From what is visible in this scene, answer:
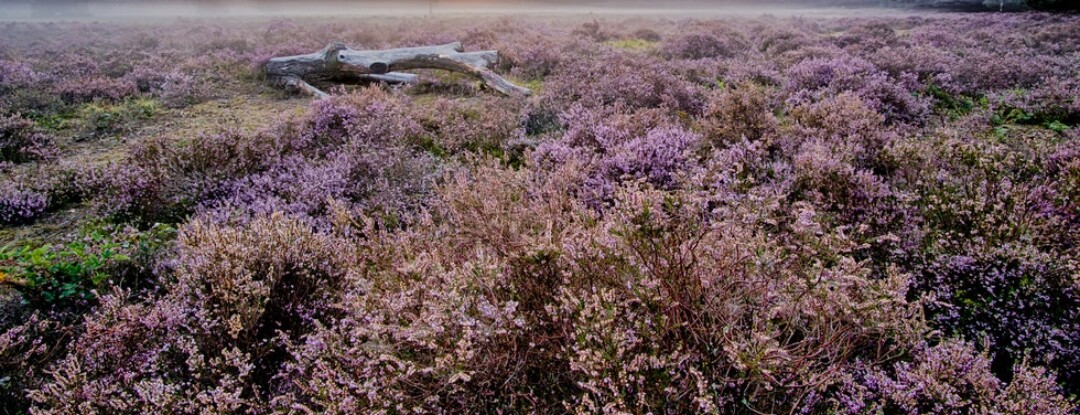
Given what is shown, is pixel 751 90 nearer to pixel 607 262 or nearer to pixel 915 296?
pixel 915 296

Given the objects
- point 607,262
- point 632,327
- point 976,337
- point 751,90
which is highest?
point 751,90

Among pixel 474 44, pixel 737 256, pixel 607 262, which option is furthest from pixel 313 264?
pixel 474 44

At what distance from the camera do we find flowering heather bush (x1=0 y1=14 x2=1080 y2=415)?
7.14 feet

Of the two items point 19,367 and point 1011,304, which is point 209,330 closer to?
point 19,367

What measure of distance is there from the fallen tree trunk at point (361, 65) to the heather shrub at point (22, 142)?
13.7 ft

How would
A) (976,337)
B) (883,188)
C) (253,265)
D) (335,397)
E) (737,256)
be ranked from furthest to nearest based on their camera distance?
(883,188), (253,265), (976,337), (737,256), (335,397)

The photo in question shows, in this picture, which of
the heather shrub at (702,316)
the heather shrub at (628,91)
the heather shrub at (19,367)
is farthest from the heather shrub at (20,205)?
the heather shrub at (628,91)

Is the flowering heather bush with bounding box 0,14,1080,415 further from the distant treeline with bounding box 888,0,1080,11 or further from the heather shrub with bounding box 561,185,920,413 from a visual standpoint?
the distant treeline with bounding box 888,0,1080,11

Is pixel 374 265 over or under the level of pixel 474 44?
under

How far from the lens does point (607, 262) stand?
2.49 metres

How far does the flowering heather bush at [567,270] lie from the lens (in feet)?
7.14

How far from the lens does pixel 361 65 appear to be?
35.8ft

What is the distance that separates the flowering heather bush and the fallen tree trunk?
13.4 ft

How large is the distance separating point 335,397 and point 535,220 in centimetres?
163
